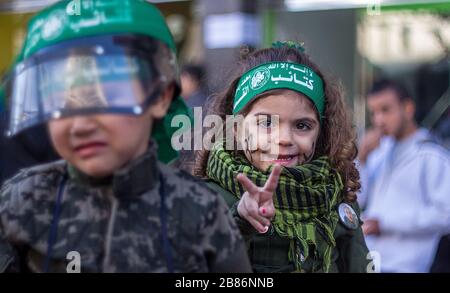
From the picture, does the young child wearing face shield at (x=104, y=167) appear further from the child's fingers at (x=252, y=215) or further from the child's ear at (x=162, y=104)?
the child's fingers at (x=252, y=215)

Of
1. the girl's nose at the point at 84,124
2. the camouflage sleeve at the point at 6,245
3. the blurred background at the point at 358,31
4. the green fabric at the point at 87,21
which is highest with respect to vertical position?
the blurred background at the point at 358,31

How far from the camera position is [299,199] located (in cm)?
194

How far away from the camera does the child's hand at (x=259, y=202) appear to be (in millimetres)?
1639

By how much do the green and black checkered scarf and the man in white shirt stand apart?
2.93ft

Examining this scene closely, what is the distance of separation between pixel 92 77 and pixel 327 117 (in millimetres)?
816

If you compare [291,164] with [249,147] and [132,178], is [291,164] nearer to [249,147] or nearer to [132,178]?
[249,147]

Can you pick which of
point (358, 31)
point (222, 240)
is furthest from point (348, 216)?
point (358, 31)

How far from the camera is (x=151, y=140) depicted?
1.56 m

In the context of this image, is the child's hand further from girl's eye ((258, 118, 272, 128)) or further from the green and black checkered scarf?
girl's eye ((258, 118, 272, 128))

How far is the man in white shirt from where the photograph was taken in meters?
3.20

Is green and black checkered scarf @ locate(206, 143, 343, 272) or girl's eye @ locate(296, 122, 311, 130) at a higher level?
girl's eye @ locate(296, 122, 311, 130)

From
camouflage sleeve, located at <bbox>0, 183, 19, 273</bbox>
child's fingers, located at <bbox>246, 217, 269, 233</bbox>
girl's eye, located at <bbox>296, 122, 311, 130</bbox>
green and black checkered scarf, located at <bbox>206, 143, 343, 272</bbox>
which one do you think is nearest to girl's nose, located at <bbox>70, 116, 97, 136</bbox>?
camouflage sleeve, located at <bbox>0, 183, 19, 273</bbox>

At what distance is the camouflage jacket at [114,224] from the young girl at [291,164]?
13.1 inches

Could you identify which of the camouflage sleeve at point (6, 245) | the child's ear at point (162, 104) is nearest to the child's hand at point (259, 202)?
the child's ear at point (162, 104)
